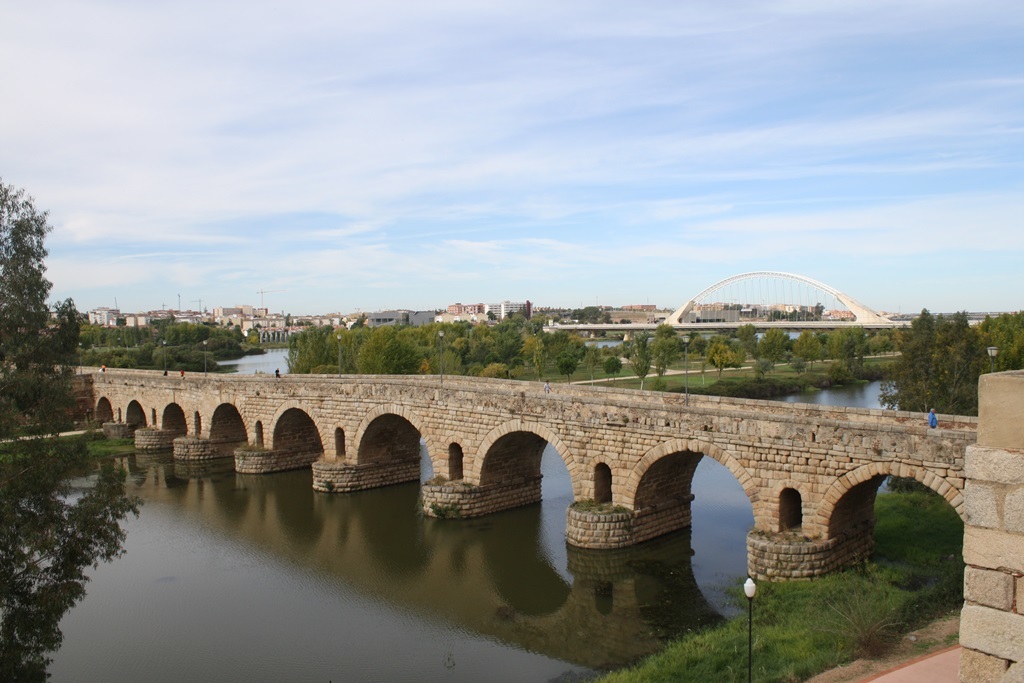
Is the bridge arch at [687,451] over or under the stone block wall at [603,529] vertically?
over

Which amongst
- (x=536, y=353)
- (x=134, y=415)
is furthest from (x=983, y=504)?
(x=536, y=353)

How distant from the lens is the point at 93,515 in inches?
413

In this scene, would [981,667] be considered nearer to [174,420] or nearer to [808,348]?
[174,420]

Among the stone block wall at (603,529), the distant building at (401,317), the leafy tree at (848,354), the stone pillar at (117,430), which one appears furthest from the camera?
the distant building at (401,317)

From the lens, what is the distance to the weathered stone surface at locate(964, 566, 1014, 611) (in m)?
3.08

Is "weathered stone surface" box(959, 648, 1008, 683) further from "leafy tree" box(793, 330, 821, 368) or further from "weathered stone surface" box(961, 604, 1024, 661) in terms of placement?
"leafy tree" box(793, 330, 821, 368)

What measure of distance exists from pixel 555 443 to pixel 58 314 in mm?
9892

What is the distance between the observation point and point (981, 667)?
3160 millimetres

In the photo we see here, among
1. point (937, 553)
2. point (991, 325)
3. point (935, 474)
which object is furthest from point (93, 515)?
point (991, 325)

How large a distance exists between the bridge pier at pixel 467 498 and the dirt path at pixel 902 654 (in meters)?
10.9

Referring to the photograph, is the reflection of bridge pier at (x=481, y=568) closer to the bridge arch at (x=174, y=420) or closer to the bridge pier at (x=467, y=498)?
the bridge pier at (x=467, y=498)

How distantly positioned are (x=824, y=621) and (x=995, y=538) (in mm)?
8647

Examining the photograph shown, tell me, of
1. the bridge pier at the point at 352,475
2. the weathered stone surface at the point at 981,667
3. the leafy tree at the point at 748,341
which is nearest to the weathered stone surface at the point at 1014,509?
the weathered stone surface at the point at 981,667

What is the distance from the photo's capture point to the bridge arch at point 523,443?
16562 millimetres
